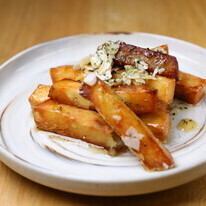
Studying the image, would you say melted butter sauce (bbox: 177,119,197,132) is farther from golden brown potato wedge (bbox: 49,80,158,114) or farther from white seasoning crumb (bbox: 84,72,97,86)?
white seasoning crumb (bbox: 84,72,97,86)

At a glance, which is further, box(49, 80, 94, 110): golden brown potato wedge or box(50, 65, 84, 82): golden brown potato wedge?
box(50, 65, 84, 82): golden brown potato wedge

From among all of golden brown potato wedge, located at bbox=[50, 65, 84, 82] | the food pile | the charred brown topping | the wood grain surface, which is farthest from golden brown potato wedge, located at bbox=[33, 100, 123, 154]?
the wood grain surface

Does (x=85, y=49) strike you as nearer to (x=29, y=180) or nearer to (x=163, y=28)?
(x=163, y=28)

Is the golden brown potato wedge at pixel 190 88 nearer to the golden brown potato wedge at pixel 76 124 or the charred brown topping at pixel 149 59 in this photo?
the charred brown topping at pixel 149 59

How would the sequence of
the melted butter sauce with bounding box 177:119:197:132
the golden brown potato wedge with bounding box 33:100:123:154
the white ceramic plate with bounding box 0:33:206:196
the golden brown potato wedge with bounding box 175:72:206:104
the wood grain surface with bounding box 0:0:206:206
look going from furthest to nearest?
the wood grain surface with bounding box 0:0:206:206
the golden brown potato wedge with bounding box 175:72:206:104
the melted butter sauce with bounding box 177:119:197:132
the golden brown potato wedge with bounding box 33:100:123:154
the white ceramic plate with bounding box 0:33:206:196

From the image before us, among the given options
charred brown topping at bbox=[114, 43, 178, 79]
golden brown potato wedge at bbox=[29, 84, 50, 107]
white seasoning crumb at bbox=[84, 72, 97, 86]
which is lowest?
golden brown potato wedge at bbox=[29, 84, 50, 107]

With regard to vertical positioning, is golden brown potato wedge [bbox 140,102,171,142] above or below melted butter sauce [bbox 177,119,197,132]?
above

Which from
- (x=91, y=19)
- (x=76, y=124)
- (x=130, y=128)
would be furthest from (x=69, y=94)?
(x=91, y=19)

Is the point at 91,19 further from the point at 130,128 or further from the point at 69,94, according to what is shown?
the point at 130,128

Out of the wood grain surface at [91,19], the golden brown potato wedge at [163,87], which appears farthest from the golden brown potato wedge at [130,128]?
the wood grain surface at [91,19]
